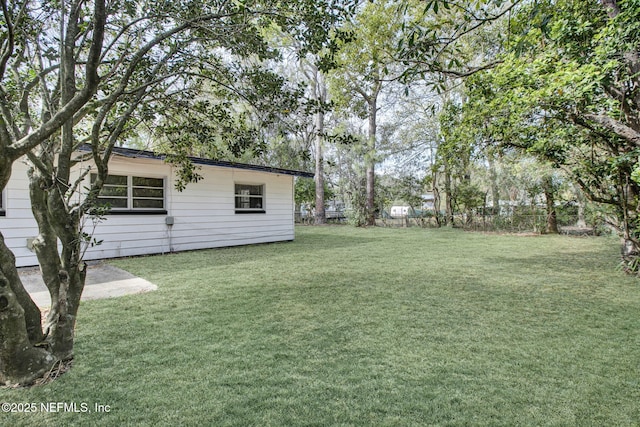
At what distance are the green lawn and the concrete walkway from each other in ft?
1.26

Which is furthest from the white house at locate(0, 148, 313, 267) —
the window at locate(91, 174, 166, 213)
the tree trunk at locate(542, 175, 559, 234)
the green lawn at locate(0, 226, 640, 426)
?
the tree trunk at locate(542, 175, 559, 234)

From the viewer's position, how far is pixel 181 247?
816cm

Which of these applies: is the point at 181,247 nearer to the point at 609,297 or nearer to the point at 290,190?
the point at 290,190

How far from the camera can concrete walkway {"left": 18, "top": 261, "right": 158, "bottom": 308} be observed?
4.21 meters

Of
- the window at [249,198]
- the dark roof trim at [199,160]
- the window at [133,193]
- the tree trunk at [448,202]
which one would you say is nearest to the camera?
the dark roof trim at [199,160]

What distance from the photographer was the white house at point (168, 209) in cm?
587

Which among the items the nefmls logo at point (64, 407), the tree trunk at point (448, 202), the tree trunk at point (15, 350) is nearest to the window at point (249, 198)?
the tree trunk at point (15, 350)

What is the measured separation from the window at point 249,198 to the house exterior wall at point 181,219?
157mm

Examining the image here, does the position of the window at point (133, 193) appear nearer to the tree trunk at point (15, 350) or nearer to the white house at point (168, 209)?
Result: the white house at point (168, 209)

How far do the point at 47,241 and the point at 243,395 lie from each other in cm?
183

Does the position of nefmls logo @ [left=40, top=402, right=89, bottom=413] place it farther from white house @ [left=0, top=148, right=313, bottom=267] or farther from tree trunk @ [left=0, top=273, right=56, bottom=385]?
white house @ [left=0, top=148, right=313, bottom=267]

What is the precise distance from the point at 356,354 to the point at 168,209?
676 cm

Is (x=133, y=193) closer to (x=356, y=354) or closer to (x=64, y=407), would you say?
(x=64, y=407)

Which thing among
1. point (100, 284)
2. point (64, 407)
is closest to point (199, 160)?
point (100, 284)
